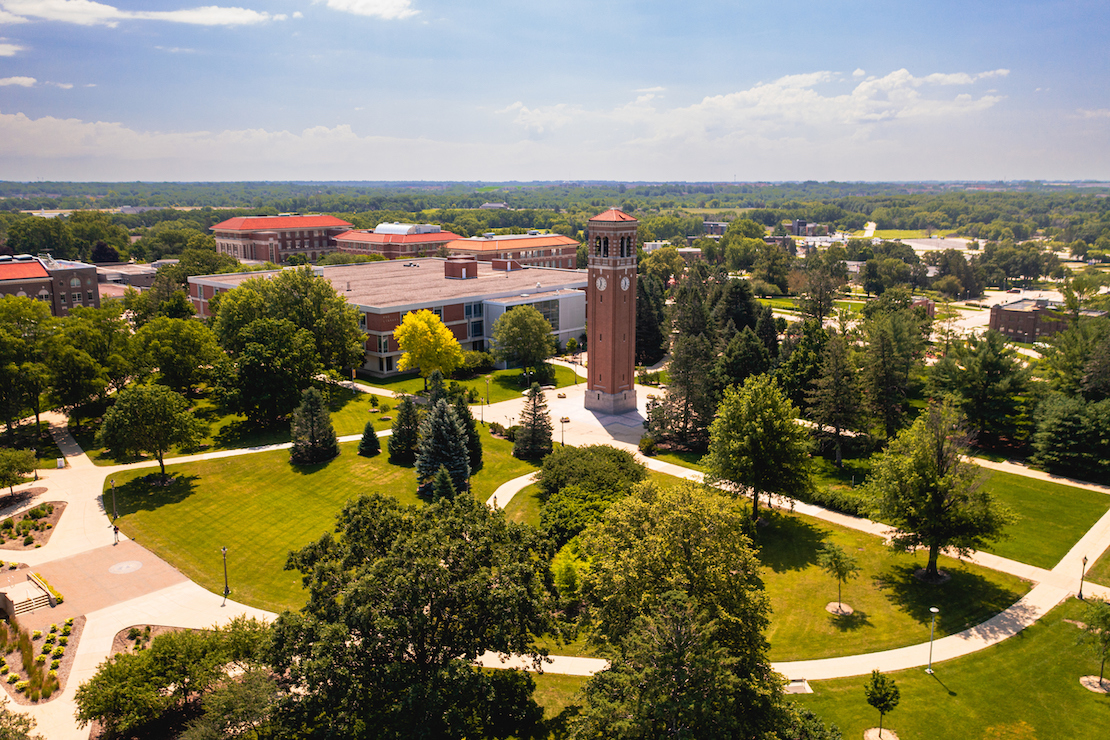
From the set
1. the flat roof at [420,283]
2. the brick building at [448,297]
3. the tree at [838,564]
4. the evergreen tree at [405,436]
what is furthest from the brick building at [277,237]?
the tree at [838,564]

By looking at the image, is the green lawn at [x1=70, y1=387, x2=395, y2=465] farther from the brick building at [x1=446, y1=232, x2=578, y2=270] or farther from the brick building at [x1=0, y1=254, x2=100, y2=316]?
the brick building at [x1=446, y1=232, x2=578, y2=270]

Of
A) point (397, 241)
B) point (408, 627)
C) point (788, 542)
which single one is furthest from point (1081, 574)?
point (397, 241)

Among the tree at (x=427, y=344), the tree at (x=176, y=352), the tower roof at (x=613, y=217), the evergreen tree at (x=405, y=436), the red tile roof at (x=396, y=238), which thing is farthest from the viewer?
the red tile roof at (x=396, y=238)

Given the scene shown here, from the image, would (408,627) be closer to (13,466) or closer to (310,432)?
(310,432)

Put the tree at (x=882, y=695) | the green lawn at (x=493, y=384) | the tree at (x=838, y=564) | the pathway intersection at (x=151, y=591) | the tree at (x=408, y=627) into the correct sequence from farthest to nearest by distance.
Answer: the green lawn at (x=493, y=384)
the tree at (x=838, y=564)
the pathway intersection at (x=151, y=591)
the tree at (x=882, y=695)
the tree at (x=408, y=627)

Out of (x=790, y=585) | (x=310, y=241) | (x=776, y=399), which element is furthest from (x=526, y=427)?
(x=310, y=241)

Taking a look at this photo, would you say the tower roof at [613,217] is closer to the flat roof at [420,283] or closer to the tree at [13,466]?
the flat roof at [420,283]

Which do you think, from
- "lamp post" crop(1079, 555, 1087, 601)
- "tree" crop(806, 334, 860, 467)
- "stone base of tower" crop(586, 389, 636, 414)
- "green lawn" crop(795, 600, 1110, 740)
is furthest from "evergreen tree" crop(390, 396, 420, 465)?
"lamp post" crop(1079, 555, 1087, 601)
